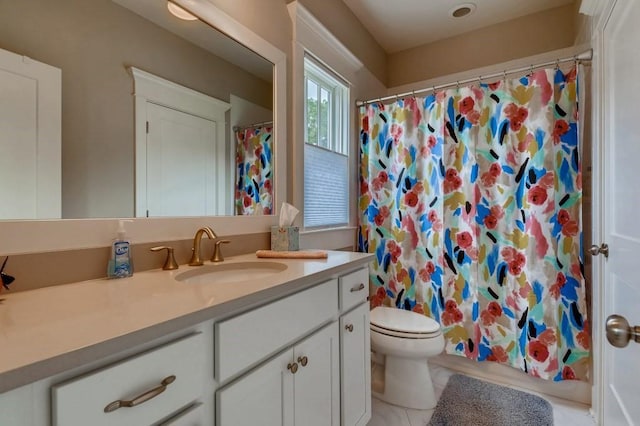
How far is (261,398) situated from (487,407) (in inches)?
59.7

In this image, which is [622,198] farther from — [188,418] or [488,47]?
[488,47]

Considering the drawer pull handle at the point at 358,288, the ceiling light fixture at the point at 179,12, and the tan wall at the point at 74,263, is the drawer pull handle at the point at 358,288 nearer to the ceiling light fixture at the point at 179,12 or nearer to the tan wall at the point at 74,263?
the tan wall at the point at 74,263

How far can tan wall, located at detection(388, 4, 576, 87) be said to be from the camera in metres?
2.12

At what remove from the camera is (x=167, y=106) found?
1.14 metres

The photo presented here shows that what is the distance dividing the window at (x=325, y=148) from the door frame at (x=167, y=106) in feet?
1.82

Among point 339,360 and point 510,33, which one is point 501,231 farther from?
point 510,33

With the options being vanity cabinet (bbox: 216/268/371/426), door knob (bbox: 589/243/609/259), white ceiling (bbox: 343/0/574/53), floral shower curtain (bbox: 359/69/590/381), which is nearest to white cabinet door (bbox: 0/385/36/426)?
vanity cabinet (bbox: 216/268/371/426)

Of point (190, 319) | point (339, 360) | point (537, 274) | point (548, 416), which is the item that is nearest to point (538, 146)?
point (537, 274)

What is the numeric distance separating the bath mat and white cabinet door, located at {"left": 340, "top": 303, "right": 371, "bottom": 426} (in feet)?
1.69

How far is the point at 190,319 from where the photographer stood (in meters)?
0.61

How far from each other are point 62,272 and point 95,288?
130mm

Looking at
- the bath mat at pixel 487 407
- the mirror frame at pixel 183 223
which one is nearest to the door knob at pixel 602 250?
the bath mat at pixel 487 407

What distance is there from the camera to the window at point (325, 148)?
1.83 metres

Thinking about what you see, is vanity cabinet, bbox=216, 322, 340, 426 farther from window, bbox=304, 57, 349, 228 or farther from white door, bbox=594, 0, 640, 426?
white door, bbox=594, 0, 640, 426
